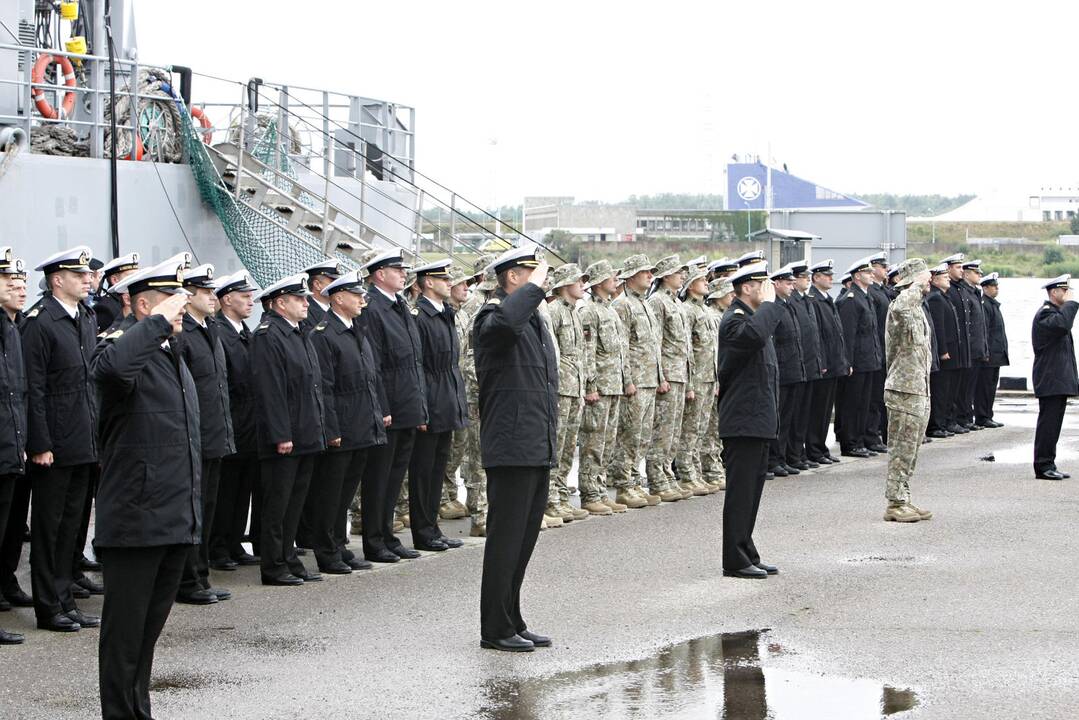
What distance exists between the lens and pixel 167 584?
614cm

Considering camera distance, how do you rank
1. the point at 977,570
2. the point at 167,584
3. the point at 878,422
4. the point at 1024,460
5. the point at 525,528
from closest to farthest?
the point at 167,584 → the point at 525,528 → the point at 977,570 → the point at 1024,460 → the point at 878,422

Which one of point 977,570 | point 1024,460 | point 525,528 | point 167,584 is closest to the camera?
point 167,584

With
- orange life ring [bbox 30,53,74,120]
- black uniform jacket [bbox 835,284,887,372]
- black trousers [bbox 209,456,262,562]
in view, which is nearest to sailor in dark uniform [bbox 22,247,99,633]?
black trousers [bbox 209,456,262,562]

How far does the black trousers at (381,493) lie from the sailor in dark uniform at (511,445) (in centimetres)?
259

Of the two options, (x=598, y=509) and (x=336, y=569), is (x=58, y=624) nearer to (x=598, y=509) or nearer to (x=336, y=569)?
(x=336, y=569)

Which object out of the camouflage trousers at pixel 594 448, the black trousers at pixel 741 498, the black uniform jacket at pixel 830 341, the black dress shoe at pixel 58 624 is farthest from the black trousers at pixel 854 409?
the black dress shoe at pixel 58 624

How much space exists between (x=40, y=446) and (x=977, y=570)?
5.57 metres

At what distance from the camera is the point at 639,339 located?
41.0 feet

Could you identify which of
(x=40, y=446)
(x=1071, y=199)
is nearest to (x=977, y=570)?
(x=40, y=446)

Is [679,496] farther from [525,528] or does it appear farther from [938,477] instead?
[525,528]

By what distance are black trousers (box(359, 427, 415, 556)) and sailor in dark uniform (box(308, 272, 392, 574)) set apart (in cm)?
16

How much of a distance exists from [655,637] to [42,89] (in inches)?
451

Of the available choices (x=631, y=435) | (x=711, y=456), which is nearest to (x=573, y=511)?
(x=631, y=435)

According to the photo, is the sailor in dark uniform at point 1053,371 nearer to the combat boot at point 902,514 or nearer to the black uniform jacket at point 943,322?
the combat boot at point 902,514
